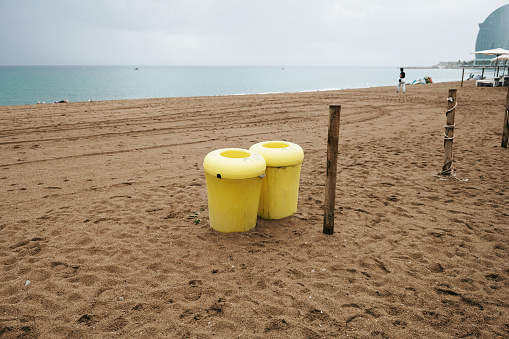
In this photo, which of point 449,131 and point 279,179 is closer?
point 279,179

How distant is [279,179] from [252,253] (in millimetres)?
1048

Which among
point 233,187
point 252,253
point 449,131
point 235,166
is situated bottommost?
point 252,253

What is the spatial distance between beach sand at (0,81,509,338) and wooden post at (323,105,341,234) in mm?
238

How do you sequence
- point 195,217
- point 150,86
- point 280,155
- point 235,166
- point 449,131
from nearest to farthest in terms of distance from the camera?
point 235,166 → point 280,155 → point 195,217 → point 449,131 → point 150,86

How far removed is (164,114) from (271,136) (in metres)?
6.28

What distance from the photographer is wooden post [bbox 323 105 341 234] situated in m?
3.79

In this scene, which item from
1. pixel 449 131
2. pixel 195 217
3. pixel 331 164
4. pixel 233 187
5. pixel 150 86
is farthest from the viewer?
pixel 150 86

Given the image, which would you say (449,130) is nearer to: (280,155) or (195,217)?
(280,155)

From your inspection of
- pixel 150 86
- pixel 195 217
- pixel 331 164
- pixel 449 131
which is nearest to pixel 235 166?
pixel 331 164

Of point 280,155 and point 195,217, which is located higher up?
point 280,155

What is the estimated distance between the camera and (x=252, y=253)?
3.79 metres

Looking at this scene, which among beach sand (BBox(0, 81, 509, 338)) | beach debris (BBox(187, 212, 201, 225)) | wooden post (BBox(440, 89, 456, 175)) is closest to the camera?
beach sand (BBox(0, 81, 509, 338))

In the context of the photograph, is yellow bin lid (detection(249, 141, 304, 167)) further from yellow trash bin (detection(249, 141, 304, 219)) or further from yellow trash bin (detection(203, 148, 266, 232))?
yellow trash bin (detection(203, 148, 266, 232))

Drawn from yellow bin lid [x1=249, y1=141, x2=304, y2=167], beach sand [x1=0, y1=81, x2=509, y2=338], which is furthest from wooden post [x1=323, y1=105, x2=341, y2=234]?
yellow bin lid [x1=249, y1=141, x2=304, y2=167]
